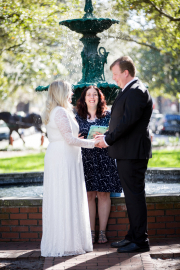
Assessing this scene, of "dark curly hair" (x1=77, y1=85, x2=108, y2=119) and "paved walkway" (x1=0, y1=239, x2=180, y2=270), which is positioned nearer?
"paved walkway" (x1=0, y1=239, x2=180, y2=270)

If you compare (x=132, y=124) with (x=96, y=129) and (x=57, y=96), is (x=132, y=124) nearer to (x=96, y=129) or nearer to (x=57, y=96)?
(x=96, y=129)

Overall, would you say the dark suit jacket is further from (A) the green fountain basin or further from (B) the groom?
(A) the green fountain basin

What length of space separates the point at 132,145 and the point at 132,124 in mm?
245

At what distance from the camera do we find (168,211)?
5094 mm

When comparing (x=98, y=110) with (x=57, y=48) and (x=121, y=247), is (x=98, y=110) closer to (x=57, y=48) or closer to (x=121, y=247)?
(x=121, y=247)

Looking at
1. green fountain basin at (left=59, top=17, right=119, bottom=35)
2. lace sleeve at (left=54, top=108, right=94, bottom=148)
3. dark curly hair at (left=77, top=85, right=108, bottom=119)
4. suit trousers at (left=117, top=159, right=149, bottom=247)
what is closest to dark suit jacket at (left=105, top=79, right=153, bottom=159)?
suit trousers at (left=117, top=159, right=149, bottom=247)

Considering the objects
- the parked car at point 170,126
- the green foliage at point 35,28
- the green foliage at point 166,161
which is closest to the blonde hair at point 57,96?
the green foliage at point 166,161

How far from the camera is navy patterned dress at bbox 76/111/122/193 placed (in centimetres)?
510

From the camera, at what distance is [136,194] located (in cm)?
452

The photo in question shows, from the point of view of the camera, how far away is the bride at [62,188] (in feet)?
14.9

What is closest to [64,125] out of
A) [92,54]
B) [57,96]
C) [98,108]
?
[57,96]

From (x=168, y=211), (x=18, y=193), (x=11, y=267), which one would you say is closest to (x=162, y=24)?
(x=18, y=193)

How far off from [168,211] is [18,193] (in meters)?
2.80

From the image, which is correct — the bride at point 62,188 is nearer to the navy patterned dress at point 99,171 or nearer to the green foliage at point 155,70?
the navy patterned dress at point 99,171
